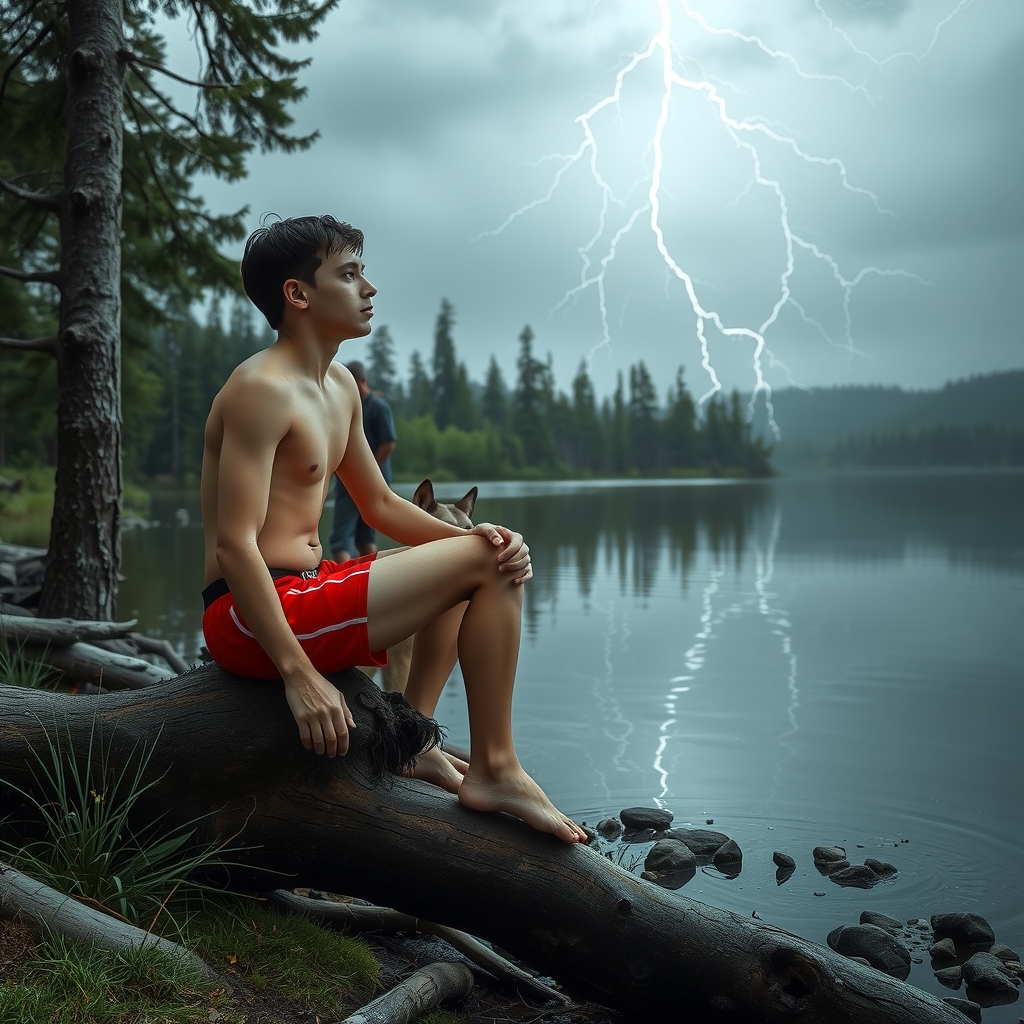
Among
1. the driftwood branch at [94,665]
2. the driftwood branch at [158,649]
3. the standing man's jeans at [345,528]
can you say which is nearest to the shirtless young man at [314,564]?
the driftwood branch at [94,665]

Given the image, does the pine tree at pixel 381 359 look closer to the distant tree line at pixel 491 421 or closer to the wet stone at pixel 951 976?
the distant tree line at pixel 491 421

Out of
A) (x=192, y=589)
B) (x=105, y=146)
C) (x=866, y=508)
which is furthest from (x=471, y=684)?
(x=866, y=508)

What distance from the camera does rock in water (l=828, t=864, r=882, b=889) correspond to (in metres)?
4.23

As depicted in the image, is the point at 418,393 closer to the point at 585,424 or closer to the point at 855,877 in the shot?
the point at 585,424

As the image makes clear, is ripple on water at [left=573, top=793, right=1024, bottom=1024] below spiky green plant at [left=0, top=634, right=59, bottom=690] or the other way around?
below

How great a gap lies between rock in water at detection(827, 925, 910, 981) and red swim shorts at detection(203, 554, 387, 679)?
76.3 inches

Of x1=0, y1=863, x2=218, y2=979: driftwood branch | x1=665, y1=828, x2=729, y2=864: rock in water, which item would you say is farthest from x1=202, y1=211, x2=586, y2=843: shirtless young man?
x1=665, y1=828, x2=729, y2=864: rock in water

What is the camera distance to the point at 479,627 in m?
3.01

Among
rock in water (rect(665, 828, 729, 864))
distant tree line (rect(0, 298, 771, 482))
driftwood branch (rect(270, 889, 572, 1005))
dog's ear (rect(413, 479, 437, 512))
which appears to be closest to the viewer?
driftwood branch (rect(270, 889, 572, 1005))

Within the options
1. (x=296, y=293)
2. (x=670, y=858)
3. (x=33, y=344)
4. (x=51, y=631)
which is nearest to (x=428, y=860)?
(x=670, y=858)

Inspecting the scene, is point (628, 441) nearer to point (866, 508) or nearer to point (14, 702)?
point (866, 508)

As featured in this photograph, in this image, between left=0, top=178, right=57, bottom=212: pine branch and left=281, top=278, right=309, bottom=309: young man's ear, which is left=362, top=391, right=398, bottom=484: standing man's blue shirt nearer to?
left=0, top=178, right=57, bottom=212: pine branch

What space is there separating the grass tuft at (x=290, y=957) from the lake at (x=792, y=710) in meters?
1.53

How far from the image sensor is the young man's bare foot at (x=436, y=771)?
11.5ft
